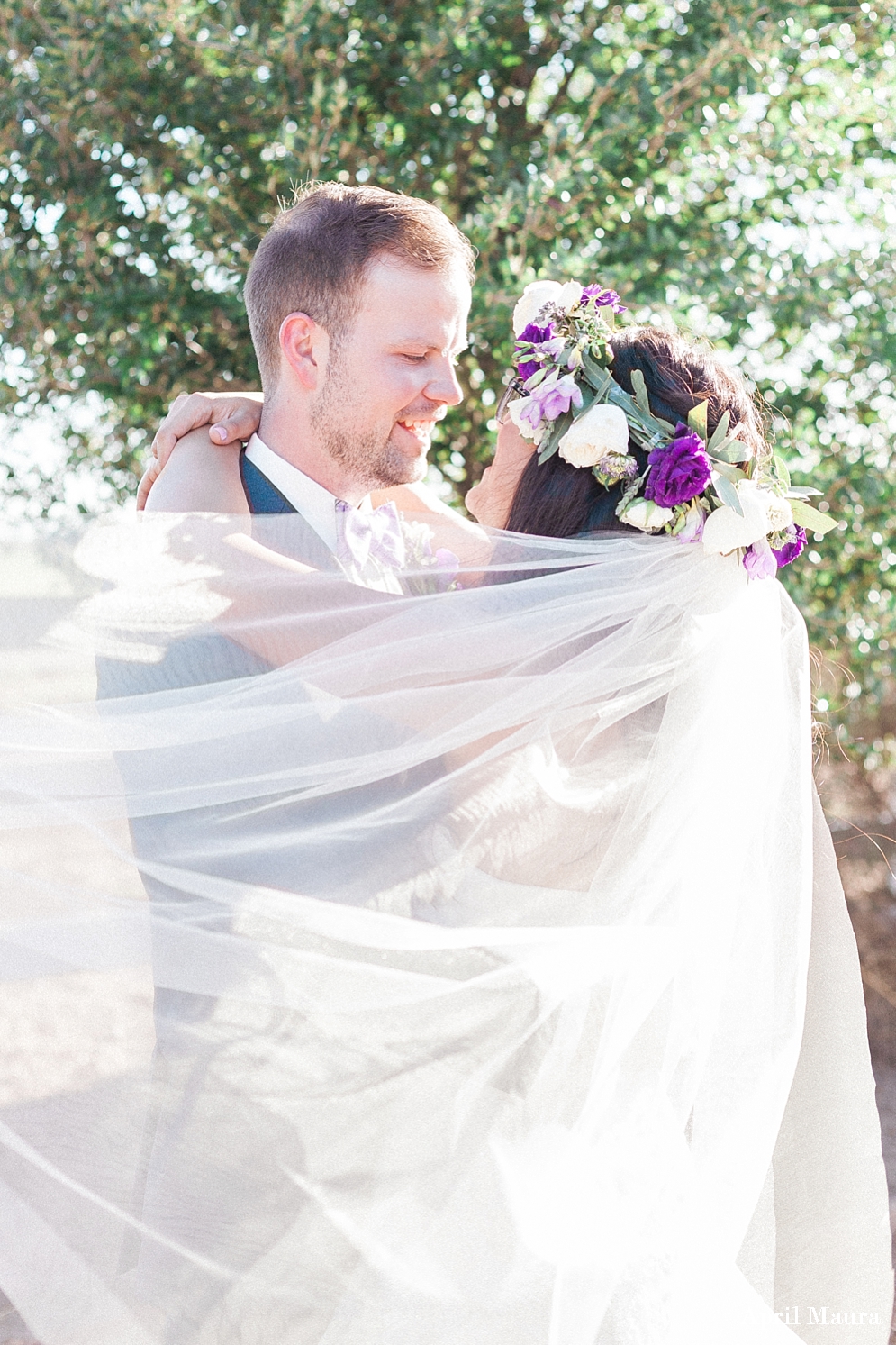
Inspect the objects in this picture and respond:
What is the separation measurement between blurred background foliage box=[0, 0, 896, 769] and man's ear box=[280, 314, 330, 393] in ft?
4.24

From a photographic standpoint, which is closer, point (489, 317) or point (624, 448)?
point (624, 448)

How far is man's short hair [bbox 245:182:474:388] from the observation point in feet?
7.38

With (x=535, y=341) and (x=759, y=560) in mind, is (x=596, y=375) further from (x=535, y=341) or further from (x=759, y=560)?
(x=759, y=560)

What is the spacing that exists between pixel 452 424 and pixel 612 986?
2.51 metres

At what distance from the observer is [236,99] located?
3.72 m

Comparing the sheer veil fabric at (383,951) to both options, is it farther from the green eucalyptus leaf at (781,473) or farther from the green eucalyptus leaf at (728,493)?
the green eucalyptus leaf at (781,473)

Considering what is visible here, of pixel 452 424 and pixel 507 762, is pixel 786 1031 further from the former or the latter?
pixel 452 424

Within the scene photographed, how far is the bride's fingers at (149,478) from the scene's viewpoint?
7.58 feet

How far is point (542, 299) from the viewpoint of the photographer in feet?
7.79

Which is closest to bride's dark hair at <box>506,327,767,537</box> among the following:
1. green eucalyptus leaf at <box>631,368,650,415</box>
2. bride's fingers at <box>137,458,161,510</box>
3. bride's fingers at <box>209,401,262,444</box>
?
green eucalyptus leaf at <box>631,368,650,415</box>

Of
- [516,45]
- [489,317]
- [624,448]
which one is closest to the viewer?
[624,448]

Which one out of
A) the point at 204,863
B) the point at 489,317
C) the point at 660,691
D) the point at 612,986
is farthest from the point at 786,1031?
the point at 489,317

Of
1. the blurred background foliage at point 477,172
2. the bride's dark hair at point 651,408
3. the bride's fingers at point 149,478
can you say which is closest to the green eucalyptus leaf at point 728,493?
the bride's dark hair at point 651,408

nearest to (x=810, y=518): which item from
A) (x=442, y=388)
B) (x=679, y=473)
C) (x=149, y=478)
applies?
(x=679, y=473)
